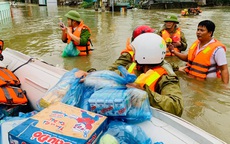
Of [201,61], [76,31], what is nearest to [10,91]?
[201,61]

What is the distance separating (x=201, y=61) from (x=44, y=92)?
8.28ft

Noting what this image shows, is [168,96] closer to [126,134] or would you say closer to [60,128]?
[126,134]

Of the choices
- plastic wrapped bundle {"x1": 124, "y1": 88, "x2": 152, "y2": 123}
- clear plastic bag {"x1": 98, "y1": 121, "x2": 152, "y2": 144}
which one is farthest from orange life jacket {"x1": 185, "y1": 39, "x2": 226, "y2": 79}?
clear plastic bag {"x1": 98, "y1": 121, "x2": 152, "y2": 144}

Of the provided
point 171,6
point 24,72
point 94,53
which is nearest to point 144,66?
point 24,72

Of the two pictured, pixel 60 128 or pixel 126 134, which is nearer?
pixel 60 128

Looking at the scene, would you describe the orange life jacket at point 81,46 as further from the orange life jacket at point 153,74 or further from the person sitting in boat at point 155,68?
the orange life jacket at point 153,74

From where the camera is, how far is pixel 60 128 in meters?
1.29

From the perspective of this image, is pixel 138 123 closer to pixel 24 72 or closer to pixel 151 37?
pixel 151 37

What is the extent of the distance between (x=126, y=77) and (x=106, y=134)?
48 centimetres

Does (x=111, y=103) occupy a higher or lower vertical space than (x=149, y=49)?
lower

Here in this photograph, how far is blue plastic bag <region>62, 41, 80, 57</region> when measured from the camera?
16.9ft

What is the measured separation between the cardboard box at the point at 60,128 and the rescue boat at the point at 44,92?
1.00ft

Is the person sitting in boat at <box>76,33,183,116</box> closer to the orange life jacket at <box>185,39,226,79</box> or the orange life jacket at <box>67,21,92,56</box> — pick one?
the orange life jacket at <box>185,39,226,79</box>

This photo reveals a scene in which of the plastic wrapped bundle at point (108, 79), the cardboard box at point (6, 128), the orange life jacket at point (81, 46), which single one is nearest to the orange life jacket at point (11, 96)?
the cardboard box at point (6, 128)
